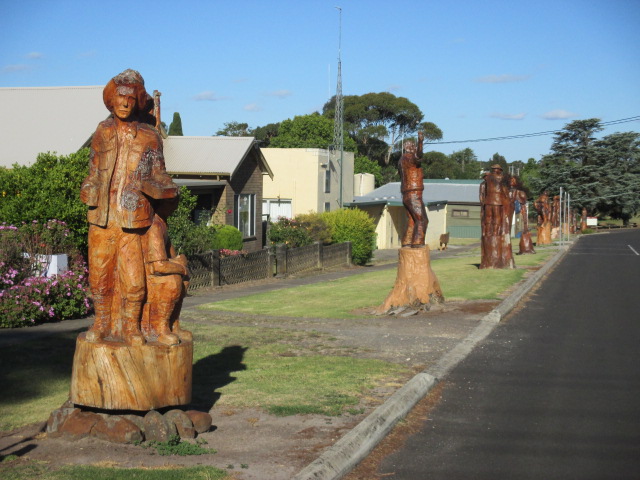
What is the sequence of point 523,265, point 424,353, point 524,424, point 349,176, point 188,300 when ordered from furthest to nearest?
point 349,176, point 523,265, point 188,300, point 424,353, point 524,424

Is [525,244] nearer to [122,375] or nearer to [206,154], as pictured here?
[206,154]

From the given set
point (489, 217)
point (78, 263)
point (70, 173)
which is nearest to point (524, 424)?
point (78, 263)

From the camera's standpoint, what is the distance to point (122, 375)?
6.16 metres

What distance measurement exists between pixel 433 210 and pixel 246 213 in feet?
84.3

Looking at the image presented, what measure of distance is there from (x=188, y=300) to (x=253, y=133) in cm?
7245

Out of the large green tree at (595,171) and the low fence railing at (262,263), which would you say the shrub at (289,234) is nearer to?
the low fence railing at (262,263)

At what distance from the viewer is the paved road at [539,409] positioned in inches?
244

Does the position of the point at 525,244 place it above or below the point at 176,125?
below

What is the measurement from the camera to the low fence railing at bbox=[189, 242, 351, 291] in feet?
66.4

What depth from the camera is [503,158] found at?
109 meters

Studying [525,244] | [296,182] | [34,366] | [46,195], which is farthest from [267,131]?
[34,366]

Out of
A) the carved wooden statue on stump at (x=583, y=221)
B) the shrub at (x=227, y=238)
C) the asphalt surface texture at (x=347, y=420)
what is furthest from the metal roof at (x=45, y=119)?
the carved wooden statue on stump at (x=583, y=221)

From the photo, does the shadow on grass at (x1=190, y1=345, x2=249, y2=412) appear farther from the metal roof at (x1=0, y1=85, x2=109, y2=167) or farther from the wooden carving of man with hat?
the metal roof at (x1=0, y1=85, x2=109, y2=167)

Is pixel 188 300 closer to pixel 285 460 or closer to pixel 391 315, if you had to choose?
pixel 391 315
